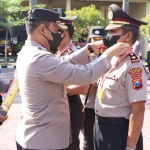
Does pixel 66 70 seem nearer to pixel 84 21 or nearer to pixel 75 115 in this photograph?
pixel 75 115

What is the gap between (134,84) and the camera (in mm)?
2668

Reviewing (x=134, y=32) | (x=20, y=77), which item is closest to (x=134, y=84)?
(x=134, y=32)

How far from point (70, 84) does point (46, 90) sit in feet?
0.57

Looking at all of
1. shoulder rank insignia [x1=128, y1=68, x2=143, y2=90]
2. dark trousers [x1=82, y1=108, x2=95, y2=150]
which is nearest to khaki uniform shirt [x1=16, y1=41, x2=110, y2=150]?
shoulder rank insignia [x1=128, y1=68, x2=143, y2=90]

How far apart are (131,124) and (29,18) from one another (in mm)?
1034

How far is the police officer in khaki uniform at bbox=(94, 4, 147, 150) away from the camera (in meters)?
2.68

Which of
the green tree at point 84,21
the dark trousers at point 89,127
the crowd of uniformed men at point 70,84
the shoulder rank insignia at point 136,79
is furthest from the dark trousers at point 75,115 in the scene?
the green tree at point 84,21

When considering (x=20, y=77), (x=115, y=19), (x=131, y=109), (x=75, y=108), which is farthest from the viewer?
(x=75, y=108)

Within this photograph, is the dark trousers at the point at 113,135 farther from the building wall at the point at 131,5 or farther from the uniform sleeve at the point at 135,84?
→ the building wall at the point at 131,5

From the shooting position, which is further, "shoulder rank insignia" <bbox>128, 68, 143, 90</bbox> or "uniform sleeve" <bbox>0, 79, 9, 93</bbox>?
"uniform sleeve" <bbox>0, 79, 9, 93</bbox>

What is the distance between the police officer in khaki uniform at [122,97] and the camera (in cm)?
268

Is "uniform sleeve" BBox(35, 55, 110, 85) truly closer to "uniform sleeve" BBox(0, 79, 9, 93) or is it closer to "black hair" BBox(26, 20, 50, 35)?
"black hair" BBox(26, 20, 50, 35)

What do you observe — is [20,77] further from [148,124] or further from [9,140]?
[148,124]

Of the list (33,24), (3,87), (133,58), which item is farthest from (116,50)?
(3,87)
